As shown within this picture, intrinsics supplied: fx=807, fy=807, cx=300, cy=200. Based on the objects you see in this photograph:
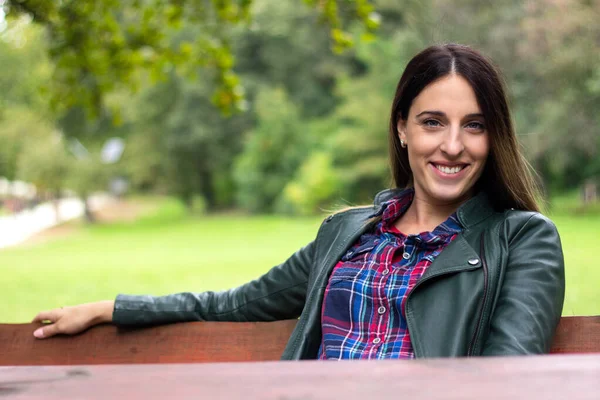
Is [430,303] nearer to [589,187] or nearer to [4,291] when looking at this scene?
[4,291]

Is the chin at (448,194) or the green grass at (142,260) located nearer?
the chin at (448,194)

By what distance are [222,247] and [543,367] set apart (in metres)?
20.0

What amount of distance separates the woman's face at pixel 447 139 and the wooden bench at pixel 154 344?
→ 55 cm

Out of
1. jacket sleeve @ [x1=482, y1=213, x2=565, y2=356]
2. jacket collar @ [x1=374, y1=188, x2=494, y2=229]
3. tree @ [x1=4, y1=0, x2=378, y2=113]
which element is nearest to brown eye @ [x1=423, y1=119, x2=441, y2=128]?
jacket collar @ [x1=374, y1=188, x2=494, y2=229]

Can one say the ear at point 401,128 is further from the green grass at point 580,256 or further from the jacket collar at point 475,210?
the green grass at point 580,256

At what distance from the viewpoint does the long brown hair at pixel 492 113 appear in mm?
2066

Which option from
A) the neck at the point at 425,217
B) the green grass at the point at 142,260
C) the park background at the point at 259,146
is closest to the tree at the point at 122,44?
the neck at the point at 425,217

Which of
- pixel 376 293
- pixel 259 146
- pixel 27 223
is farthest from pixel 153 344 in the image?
pixel 27 223

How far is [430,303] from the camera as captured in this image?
1.86 meters

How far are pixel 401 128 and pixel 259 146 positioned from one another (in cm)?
3076

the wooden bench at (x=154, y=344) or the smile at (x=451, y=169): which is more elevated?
the smile at (x=451, y=169)

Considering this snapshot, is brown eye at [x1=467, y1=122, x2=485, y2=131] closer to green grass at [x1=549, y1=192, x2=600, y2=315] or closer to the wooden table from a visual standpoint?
green grass at [x1=549, y1=192, x2=600, y2=315]

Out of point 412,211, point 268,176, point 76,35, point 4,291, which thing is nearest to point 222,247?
point 4,291

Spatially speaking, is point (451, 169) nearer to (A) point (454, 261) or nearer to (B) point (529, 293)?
(A) point (454, 261)
